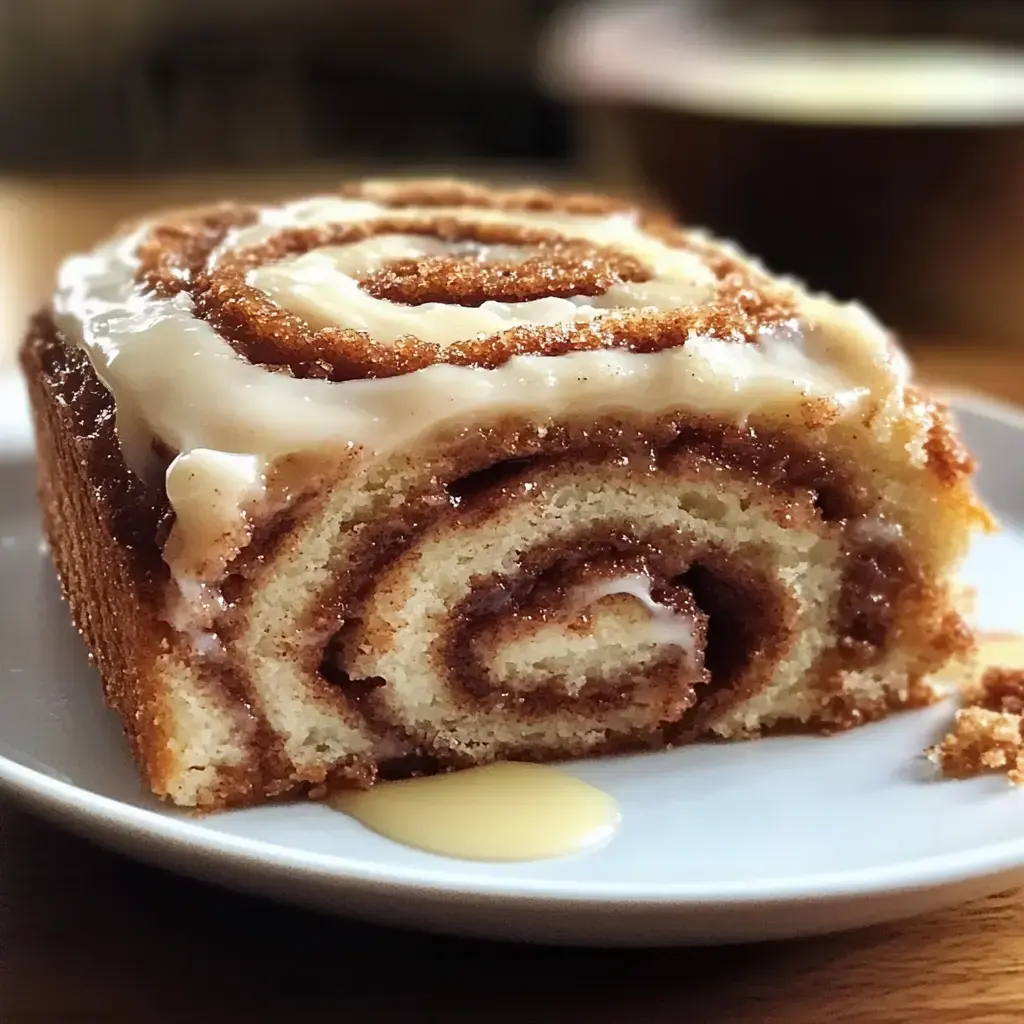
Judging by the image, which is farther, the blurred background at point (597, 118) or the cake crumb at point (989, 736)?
the blurred background at point (597, 118)

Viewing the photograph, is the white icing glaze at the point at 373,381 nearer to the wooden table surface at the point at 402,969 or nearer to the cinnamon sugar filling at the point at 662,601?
the cinnamon sugar filling at the point at 662,601

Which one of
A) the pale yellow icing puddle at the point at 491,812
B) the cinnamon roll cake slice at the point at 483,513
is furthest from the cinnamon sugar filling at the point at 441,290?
the pale yellow icing puddle at the point at 491,812

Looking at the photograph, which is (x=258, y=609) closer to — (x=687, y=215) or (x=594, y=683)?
(x=594, y=683)

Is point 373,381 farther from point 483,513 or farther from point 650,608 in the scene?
point 650,608

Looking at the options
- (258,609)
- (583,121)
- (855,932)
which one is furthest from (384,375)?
(583,121)

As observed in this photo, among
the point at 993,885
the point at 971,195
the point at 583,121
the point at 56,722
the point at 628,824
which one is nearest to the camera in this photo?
the point at 993,885

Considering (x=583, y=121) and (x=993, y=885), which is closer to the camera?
(x=993, y=885)

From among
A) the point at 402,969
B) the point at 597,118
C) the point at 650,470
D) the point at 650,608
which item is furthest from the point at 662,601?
the point at 597,118
